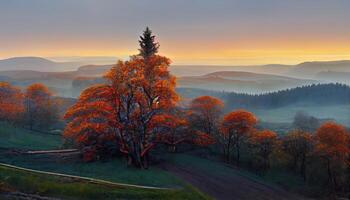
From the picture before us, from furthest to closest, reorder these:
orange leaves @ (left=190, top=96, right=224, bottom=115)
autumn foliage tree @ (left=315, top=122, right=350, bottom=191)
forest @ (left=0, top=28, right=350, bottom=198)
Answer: orange leaves @ (left=190, top=96, right=224, bottom=115)
autumn foliage tree @ (left=315, top=122, right=350, bottom=191)
forest @ (left=0, top=28, right=350, bottom=198)

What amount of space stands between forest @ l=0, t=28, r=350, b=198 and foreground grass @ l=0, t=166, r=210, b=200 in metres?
10.3

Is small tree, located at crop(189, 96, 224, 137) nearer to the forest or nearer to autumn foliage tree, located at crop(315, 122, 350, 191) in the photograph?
the forest

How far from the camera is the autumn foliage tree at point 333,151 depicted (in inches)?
2293

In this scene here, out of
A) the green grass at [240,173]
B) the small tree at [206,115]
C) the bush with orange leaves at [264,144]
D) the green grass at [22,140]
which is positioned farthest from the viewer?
the small tree at [206,115]

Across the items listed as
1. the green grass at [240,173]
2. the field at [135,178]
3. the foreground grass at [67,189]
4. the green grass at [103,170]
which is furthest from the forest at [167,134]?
the foreground grass at [67,189]

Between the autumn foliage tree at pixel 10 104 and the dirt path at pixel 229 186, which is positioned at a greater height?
the autumn foliage tree at pixel 10 104

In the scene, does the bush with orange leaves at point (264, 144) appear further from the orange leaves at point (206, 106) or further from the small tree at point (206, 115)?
the orange leaves at point (206, 106)

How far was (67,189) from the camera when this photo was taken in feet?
101

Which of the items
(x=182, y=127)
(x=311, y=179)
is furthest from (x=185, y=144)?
(x=311, y=179)

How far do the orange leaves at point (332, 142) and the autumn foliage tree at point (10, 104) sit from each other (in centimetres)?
6730

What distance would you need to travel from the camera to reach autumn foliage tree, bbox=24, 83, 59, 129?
9044cm

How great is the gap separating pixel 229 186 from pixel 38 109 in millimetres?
64268

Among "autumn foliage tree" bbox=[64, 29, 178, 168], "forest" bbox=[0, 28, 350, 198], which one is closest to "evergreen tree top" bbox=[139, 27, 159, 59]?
"forest" bbox=[0, 28, 350, 198]

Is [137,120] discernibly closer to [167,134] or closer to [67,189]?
[167,134]
